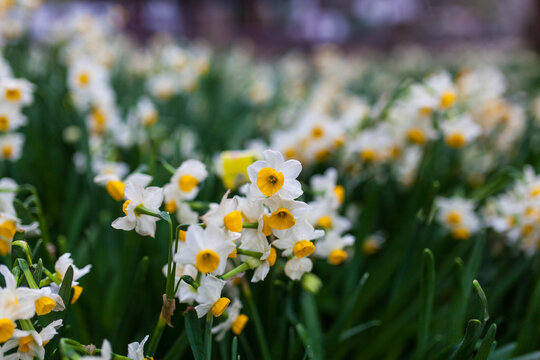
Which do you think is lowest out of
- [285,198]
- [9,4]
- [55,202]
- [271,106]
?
[55,202]

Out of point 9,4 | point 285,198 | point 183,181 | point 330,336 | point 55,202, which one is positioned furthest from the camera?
point 9,4

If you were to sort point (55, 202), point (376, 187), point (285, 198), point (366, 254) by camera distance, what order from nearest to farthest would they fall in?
point (285, 198), point (376, 187), point (366, 254), point (55, 202)

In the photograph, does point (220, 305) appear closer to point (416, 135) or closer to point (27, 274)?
point (27, 274)

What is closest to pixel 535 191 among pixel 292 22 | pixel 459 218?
pixel 459 218

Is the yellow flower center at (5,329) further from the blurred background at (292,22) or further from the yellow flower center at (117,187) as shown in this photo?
the blurred background at (292,22)

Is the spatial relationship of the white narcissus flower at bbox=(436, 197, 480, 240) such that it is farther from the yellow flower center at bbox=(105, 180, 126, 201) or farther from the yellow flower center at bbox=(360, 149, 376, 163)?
the yellow flower center at bbox=(105, 180, 126, 201)

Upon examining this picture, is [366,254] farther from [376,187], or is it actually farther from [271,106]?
[271,106]

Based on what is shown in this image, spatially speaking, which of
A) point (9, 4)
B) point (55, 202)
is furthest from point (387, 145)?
point (9, 4)
